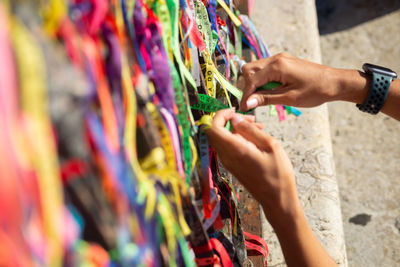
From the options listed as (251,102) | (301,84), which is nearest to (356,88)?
(301,84)

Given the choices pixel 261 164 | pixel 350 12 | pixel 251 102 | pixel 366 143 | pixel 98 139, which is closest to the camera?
pixel 98 139

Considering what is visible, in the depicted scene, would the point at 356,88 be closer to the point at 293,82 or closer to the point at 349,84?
the point at 349,84

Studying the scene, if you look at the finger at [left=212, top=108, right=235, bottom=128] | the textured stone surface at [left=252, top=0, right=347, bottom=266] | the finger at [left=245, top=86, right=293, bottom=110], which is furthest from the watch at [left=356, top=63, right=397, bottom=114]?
the finger at [left=212, top=108, right=235, bottom=128]

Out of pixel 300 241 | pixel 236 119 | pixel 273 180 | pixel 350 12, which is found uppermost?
pixel 350 12

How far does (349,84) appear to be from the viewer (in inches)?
38.2

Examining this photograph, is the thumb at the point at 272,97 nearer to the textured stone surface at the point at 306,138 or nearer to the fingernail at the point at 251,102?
the fingernail at the point at 251,102

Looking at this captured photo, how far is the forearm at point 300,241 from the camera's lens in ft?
2.14

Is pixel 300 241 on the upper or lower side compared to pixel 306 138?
lower

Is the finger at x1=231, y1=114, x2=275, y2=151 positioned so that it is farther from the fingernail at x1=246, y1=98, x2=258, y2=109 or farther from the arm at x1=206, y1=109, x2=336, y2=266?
the fingernail at x1=246, y1=98, x2=258, y2=109

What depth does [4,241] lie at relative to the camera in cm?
34

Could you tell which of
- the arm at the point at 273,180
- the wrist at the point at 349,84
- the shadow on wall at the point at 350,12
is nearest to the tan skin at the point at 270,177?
the arm at the point at 273,180

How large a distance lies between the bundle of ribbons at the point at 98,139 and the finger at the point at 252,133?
0.27 ft

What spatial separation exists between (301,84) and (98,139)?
1.99ft

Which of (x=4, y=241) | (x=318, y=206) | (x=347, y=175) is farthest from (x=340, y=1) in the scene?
(x=4, y=241)
